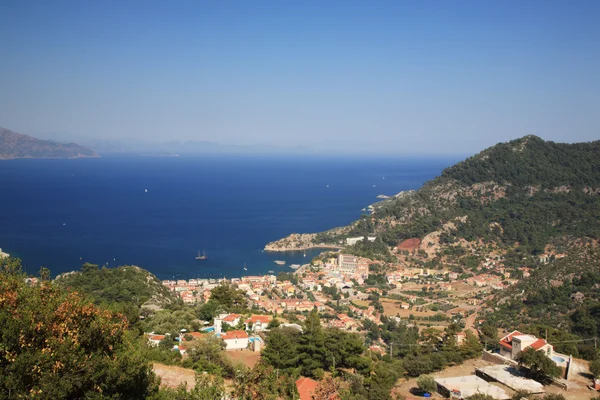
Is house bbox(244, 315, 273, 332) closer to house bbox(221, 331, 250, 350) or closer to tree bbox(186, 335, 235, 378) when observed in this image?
house bbox(221, 331, 250, 350)

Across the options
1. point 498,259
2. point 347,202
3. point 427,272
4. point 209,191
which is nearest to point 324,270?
point 427,272

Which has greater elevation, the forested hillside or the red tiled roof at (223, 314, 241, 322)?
the red tiled roof at (223, 314, 241, 322)

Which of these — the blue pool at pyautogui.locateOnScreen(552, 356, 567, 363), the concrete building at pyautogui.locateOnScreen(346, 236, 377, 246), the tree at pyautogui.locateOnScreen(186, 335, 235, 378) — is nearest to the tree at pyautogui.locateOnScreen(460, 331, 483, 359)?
the blue pool at pyautogui.locateOnScreen(552, 356, 567, 363)

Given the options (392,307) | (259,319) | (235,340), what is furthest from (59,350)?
(392,307)

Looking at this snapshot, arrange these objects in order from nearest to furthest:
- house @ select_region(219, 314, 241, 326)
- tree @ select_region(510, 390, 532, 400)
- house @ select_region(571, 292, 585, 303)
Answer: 1. tree @ select_region(510, 390, 532, 400)
2. house @ select_region(219, 314, 241, 326)
3. house @ select_region(571, 292, 585, 303)

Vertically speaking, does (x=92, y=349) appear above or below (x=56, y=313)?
below

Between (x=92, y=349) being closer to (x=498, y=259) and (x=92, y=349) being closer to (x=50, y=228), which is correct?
(x=498, y=259)
